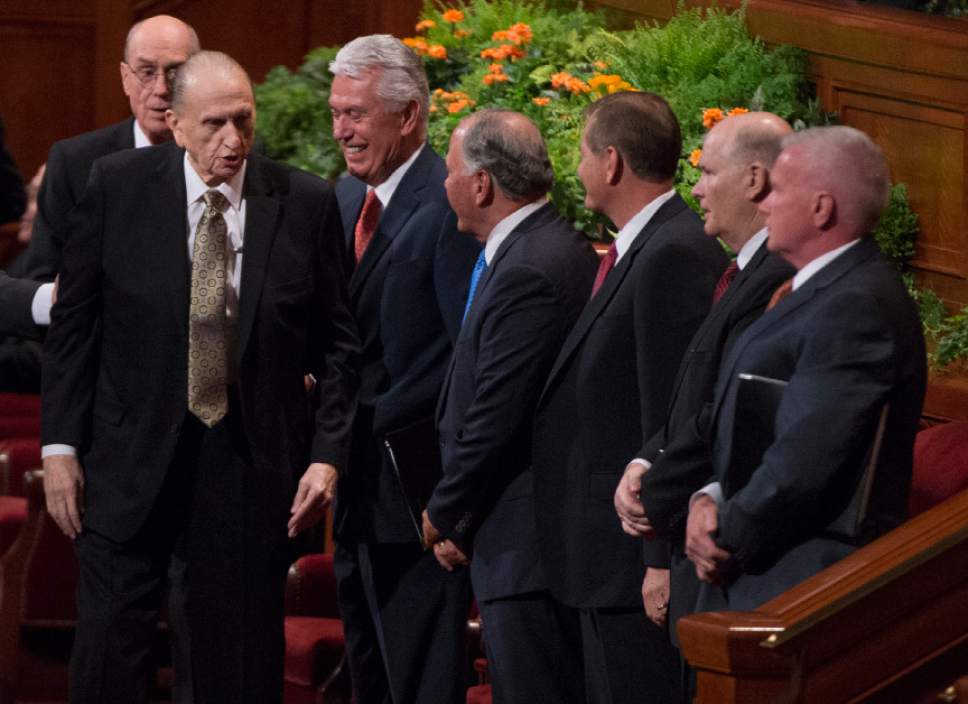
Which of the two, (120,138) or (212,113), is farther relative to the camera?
(120,138)

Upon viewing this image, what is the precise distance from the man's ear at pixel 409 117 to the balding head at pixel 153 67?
2.27 feet

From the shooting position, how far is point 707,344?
354 cm

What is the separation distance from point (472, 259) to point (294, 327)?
52 centimetres

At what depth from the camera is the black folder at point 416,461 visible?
4391mm

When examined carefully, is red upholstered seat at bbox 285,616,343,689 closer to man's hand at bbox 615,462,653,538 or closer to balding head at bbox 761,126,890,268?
man's hand at bbox 615,462,653,538

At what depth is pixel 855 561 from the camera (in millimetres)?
2869

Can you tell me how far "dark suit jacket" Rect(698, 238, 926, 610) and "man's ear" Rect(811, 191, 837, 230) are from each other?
0.07 m

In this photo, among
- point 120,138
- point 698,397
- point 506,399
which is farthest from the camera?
point 120,138

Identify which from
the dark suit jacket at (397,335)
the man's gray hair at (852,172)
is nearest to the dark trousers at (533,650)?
the dark suit jacket at (397,335)

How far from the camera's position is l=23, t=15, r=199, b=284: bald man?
15.3 feet

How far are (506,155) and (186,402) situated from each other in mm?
926

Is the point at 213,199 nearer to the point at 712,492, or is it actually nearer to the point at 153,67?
the point at 153,67

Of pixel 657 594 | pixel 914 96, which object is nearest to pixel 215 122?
pixel 657 594

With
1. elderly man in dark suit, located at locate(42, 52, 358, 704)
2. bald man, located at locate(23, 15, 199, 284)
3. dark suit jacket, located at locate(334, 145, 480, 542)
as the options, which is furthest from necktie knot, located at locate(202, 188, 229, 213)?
bald man, located at locate(23, 15, 199, 284)
